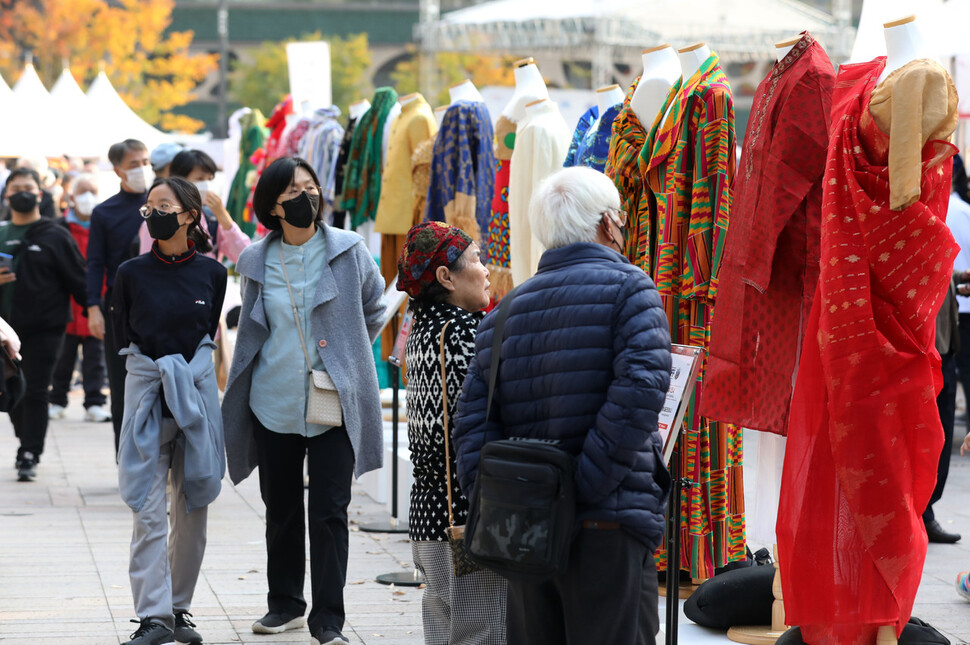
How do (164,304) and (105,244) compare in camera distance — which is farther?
(105,244)

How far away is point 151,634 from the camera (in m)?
4.84

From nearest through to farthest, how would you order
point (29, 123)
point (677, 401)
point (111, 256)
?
1. point (677, 401)
2. point (111, 256)
3. point (29, 123)

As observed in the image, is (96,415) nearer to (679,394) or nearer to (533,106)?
(533,106)

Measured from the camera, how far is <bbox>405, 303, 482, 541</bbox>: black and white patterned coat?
4.25 metres

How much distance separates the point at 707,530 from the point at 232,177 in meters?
8.93

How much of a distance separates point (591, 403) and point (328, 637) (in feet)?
6.38

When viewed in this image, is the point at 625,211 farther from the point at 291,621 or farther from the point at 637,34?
the point at 637,34

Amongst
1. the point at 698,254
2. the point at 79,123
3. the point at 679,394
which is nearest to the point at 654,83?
the point at 698,254

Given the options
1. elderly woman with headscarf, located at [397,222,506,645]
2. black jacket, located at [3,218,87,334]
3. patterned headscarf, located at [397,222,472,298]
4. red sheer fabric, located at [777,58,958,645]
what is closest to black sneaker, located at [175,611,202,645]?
elderly woman with headscarf, located at [397,222,506,645]

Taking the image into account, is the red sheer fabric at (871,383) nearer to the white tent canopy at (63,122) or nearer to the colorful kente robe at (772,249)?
the colorful kente robe at (772,249)

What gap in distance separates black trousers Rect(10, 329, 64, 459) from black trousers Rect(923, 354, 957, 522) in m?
5.41

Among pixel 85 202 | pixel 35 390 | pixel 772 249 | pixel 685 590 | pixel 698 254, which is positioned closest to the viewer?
pixel 772 249

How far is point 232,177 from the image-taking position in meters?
13.4

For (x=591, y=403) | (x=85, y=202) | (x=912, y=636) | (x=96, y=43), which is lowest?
(x=912, y=636)
